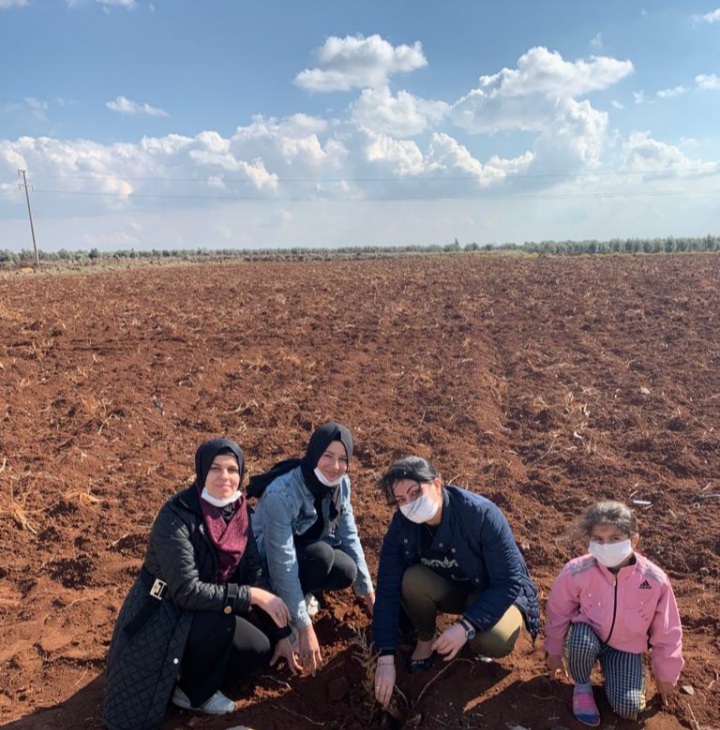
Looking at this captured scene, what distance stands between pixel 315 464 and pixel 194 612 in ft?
2.72

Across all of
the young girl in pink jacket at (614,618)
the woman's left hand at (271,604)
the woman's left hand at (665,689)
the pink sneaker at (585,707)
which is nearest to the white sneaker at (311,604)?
the woman's left hand at (271,604)

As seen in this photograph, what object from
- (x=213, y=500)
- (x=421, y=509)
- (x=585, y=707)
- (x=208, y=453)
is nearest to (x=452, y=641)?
→ (x=421, y=509)

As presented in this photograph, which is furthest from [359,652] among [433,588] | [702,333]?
[702,333]

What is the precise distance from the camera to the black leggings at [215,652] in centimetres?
263

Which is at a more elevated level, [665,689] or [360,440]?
[360,440]

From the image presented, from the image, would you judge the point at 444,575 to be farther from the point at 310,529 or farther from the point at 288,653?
the point at 288,653

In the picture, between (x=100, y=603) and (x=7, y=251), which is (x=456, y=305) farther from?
(x=7, y=251)

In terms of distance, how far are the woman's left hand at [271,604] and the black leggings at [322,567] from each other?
0.31m

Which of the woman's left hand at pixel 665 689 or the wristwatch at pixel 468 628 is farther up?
the wristwatch at pixel 468 628

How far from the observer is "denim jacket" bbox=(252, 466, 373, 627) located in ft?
9.49

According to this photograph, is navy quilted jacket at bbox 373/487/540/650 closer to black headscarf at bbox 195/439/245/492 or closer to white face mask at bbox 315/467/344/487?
white face mask at bbox 315/467/344/487

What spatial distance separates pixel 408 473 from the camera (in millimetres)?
2682

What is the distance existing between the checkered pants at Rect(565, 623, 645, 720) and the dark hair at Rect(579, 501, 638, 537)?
1.64 ft

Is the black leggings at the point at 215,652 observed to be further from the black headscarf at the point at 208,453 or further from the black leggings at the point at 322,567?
the black headscarf at the point at 208,453
